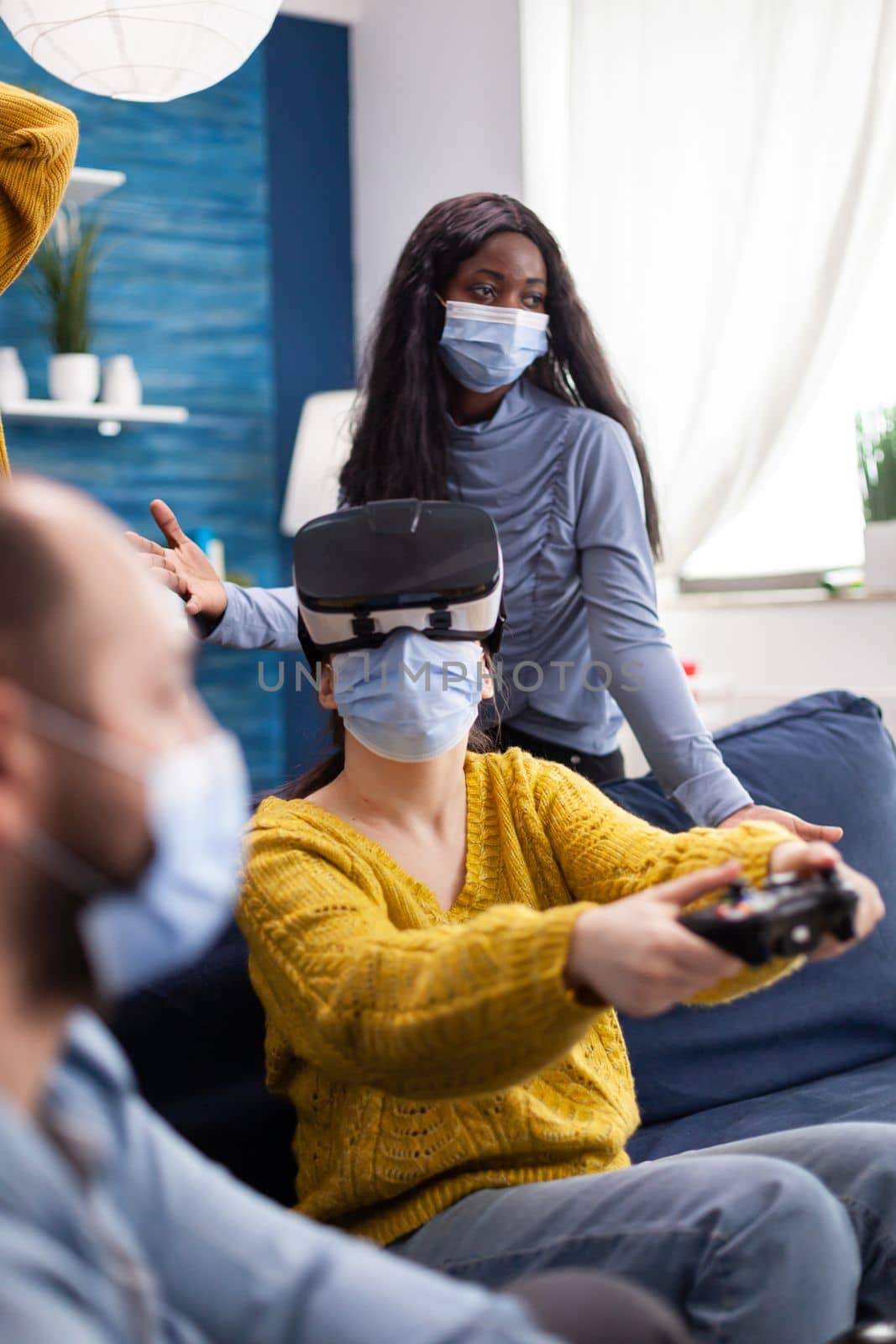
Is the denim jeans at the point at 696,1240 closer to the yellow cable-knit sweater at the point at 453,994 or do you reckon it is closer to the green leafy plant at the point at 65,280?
the yellow cable-knit sweater at the point at 453,994

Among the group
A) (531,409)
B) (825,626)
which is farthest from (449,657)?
(825,626)

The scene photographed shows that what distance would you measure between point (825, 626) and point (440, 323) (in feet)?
5.24

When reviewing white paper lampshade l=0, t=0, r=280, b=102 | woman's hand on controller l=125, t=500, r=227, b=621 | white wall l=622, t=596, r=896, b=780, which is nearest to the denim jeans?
woman's hand on controller l=125, t=500, r=227, b=621

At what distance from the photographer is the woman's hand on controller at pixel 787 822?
1.33 metres

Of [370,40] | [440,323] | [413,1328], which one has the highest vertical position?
[370,40]

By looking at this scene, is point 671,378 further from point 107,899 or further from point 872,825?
point 107,899

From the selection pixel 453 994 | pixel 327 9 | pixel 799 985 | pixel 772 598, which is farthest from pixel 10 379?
pixel 453 994

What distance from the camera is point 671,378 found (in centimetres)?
345

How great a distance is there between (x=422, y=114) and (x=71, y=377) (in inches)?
50.3

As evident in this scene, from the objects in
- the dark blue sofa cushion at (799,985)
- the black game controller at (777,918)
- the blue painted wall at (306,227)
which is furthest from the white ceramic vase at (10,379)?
the black game controller at (777,918)

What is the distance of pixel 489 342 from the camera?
5.96ft

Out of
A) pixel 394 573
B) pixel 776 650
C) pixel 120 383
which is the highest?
pixel 394 573

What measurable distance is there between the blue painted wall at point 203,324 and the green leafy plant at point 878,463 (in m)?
1.85

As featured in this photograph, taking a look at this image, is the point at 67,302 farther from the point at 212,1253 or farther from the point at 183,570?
the point at 212,1253
